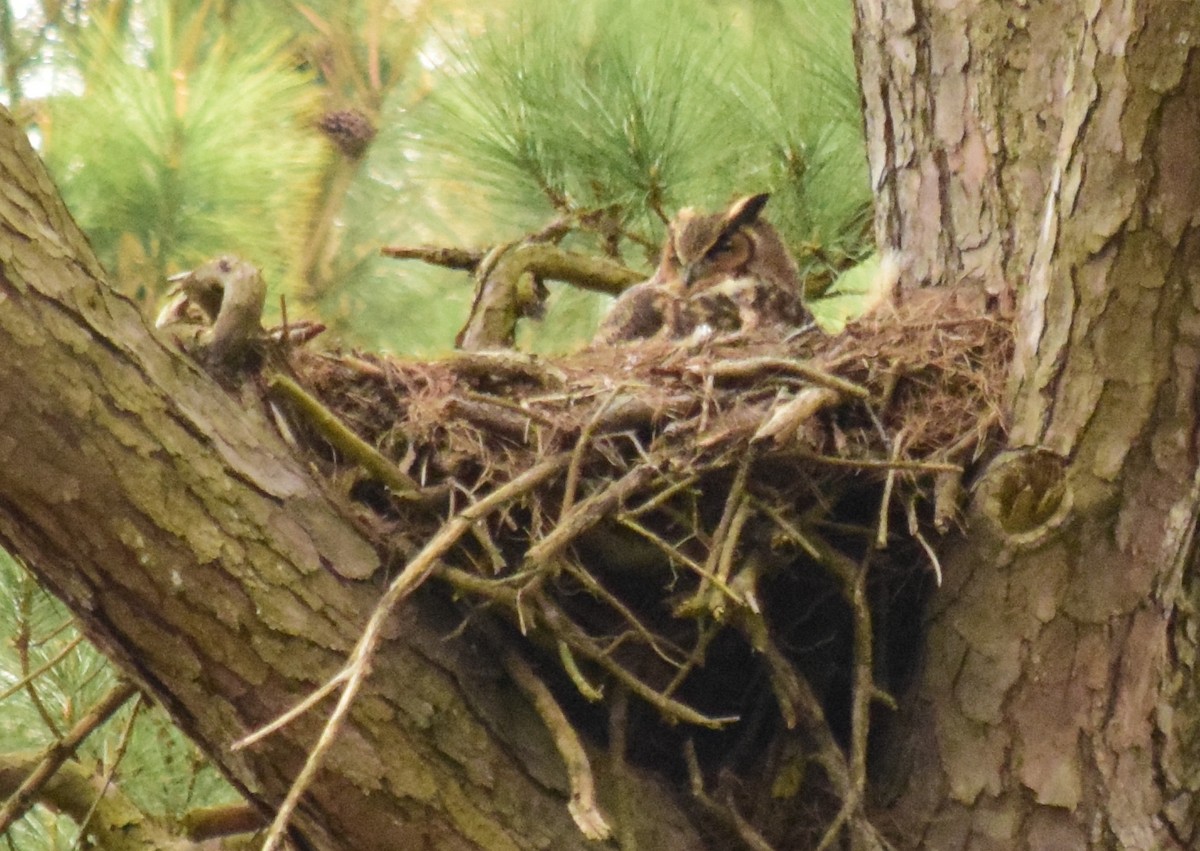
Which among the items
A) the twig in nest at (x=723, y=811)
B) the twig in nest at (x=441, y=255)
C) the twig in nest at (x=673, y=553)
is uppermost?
the twig in nest at (x=441, y=255)

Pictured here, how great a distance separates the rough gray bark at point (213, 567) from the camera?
1.27 m

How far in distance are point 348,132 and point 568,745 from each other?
2.06 m

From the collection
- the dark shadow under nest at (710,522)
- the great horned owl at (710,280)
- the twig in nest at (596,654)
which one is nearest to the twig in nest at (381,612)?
the dark shadow under nest at (710,522)

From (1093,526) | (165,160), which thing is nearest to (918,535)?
(1093,526)

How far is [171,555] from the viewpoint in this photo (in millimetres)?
1294

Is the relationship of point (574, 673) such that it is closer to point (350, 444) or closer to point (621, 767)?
point (621, 767)

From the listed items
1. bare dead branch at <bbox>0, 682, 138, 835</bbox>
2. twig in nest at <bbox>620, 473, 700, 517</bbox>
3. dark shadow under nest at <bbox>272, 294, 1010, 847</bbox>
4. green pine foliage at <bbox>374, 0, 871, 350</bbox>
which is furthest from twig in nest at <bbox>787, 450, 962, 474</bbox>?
green pine foliage at <bbox>374, 0, 871, 350</bbox>

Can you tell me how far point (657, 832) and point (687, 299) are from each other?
109 cm

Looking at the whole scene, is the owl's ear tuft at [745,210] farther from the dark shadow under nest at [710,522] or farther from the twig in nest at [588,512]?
the twig in nest at [588,512]

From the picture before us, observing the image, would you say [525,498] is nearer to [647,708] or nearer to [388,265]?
[647,708]

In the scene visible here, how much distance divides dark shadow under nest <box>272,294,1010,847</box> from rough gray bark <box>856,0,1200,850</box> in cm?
9

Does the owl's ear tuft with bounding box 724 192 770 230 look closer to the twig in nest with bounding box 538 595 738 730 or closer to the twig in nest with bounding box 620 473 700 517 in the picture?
the twig in nest with bounding box 620 473 700 517

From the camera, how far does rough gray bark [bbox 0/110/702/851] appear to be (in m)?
1.27

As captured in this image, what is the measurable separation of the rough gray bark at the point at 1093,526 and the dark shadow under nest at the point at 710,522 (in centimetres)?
9
